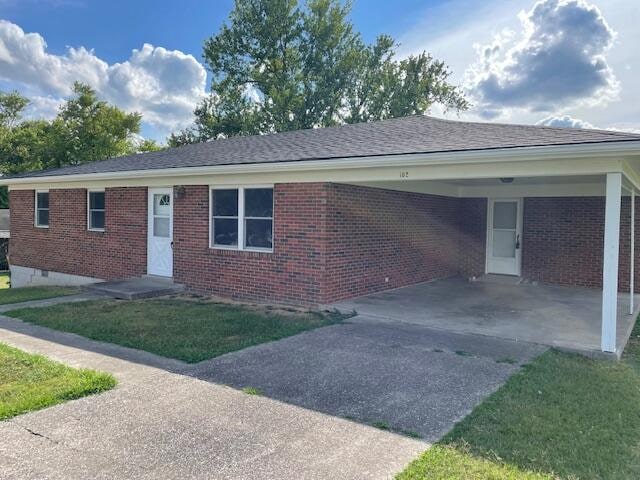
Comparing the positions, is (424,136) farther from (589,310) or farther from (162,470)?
(162,470)

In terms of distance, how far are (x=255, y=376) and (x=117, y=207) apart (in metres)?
8.81

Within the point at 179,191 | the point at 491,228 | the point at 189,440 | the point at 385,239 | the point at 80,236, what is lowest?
the point at 189,440

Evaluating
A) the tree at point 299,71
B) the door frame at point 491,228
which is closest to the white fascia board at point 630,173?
the door frame at point 491,228

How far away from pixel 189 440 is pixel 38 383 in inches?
86.3

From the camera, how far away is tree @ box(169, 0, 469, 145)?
100 ft

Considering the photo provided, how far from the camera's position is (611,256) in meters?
6.16

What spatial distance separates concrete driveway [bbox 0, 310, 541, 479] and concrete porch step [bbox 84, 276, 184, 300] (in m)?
3.34

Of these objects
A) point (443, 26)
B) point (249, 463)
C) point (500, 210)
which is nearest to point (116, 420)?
point (249, 463)

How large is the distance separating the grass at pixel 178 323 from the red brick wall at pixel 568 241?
7094 millimetres

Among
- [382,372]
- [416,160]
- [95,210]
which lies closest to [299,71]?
[95,210]

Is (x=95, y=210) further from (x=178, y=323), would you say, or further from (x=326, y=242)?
(x=326, y=242)

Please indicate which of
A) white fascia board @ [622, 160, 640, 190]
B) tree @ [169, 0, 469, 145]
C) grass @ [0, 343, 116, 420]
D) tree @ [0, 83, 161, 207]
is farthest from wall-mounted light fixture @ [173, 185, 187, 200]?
tree @ [0, 83, 161, 207]

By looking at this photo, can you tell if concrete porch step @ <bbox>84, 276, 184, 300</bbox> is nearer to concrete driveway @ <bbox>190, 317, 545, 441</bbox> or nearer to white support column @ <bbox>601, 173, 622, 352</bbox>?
concrete driveway @ <bbox>190, 317, 545, 441</bbox>

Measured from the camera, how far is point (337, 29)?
103 feet
